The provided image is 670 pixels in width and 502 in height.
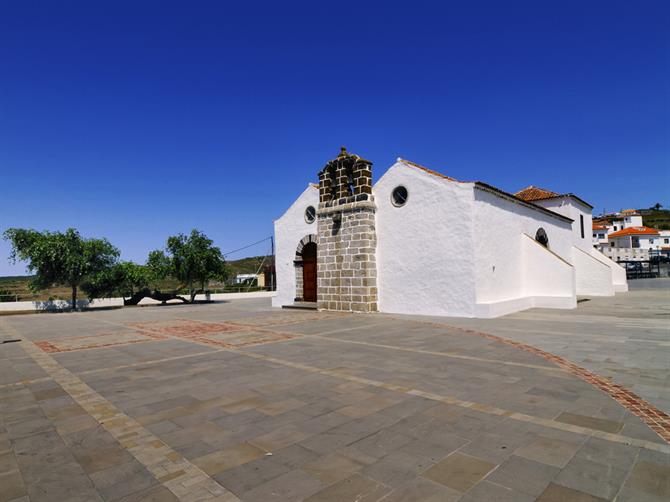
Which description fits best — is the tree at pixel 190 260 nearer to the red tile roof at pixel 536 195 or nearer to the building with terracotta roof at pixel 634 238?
the red tile roof at pixel 536 195

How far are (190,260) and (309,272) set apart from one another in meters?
9.56

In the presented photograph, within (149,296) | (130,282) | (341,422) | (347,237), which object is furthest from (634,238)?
(341,422)

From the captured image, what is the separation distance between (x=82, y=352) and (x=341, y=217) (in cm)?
1075

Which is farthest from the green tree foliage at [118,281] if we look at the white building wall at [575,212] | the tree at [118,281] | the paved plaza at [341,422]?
the white building wall at [575,212]

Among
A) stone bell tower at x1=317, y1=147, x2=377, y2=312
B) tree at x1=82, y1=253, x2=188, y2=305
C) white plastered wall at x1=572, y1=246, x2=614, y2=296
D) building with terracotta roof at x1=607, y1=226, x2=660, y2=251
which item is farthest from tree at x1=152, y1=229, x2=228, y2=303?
building with terracotta roof at x1=607, y1=226, x2=660, y2=251

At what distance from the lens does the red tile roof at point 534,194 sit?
2511cm

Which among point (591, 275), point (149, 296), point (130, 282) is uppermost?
point (130, 282)

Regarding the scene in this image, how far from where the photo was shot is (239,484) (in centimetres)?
290

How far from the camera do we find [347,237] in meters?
16.5

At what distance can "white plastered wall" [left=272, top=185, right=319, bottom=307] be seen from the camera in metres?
19.7

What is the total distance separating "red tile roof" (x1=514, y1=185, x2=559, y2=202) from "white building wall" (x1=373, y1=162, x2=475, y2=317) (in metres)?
13.2

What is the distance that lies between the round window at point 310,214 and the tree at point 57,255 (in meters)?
12.1

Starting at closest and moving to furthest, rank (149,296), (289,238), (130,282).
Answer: (289,238) → (130,282) → (149,296)

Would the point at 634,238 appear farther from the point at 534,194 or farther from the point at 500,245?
the point at 500,245
